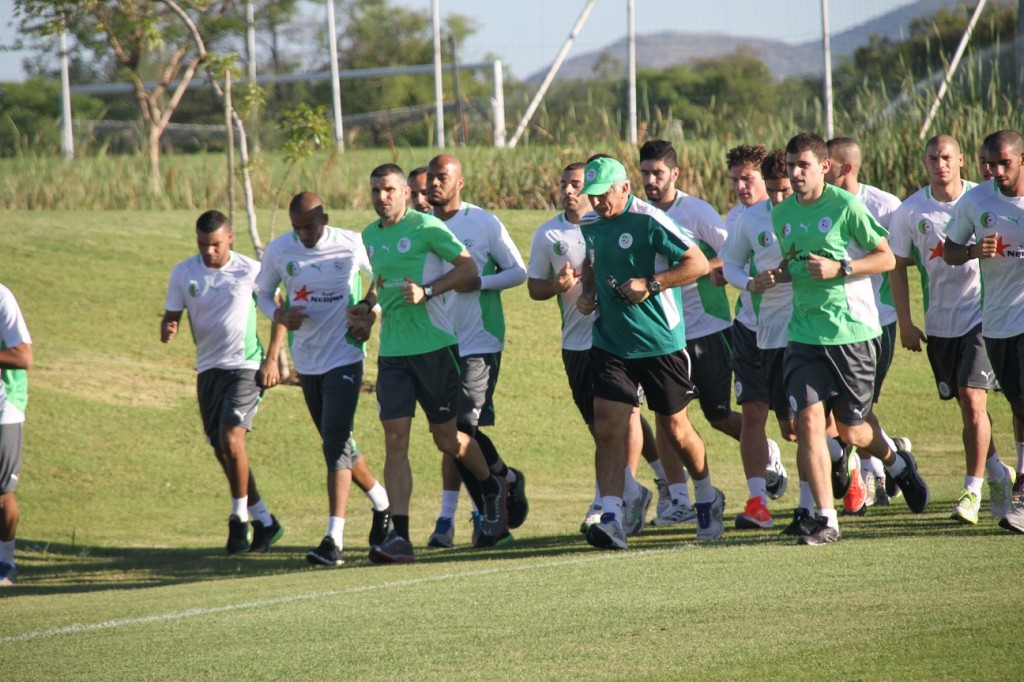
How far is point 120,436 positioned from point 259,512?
4172 millimetres

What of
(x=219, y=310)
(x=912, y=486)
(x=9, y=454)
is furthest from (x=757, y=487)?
(x=9, y=454)

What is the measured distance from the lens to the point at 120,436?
46.1 feet

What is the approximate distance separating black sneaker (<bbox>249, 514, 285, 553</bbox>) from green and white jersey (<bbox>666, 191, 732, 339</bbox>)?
3454 mm

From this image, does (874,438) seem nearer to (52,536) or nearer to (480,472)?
(480,472)

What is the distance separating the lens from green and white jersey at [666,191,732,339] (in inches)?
379

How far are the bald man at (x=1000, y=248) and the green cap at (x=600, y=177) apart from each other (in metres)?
2.02

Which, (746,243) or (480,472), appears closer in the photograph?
(746,243)

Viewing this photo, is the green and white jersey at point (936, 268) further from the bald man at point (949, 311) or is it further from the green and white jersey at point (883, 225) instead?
the green and white jersey at point (883, 225)

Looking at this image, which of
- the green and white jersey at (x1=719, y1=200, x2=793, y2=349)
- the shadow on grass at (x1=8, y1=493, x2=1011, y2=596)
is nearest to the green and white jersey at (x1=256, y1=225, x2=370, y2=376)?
the shadow on grass at (x1=8, y1=493, x2=1011, y2=596)

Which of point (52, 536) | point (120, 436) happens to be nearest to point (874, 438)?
point (52, 536)

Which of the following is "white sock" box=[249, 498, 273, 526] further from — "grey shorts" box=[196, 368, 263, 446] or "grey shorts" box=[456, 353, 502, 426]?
"grey shorts" box=[456, 353, 502, 426]

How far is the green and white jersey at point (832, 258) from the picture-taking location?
25.7 ft

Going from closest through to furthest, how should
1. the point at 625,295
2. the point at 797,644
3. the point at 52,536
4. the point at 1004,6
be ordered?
the point at 797,644 < the point at 625,295 < the point at 52,536 < the point at 1004,6

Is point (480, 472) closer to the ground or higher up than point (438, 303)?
closer to the ground
